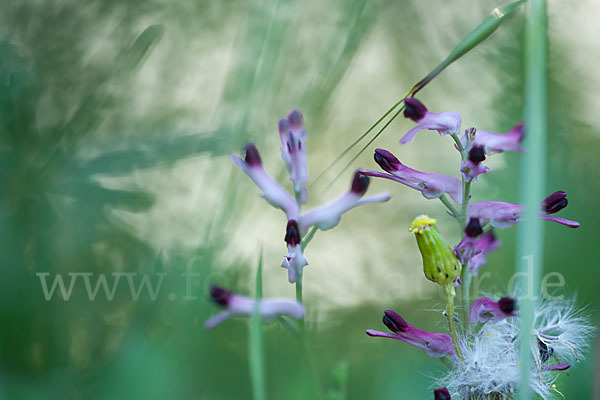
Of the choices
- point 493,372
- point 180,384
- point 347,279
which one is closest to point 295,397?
point 493,372

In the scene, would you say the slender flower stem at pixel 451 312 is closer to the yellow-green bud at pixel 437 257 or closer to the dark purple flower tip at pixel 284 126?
the yellow-green bud at pixel 437 257

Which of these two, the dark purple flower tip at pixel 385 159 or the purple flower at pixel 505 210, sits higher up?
the dark purple flower tip at pixel 385 159

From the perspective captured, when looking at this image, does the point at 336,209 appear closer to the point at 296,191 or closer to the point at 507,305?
the point at 296,191

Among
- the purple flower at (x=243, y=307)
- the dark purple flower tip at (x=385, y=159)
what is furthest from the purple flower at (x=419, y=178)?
the purple flower at (x=243, y=307)

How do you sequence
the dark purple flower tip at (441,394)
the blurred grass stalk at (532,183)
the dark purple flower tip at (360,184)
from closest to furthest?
1. the blurred grass stalk at (532,183)
2. the dark purple flower tip at (441,394)
3. the dark purple flower tip at (360,184)

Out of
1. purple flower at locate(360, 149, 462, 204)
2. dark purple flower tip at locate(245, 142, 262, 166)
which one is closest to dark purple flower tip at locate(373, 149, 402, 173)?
purple flower at locate(360, 149, 462, 204)

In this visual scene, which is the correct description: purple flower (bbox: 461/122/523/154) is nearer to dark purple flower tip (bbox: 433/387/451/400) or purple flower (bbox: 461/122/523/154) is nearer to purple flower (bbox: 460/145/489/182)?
purple flower (bbox: 460/145/489/182)

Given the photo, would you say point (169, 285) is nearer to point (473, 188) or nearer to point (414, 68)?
point (473, 188)
